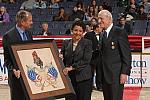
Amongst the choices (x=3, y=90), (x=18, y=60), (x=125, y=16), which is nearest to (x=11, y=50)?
(x=18, y=60)

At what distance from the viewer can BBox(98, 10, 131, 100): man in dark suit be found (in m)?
5.88

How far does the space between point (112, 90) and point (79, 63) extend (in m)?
0.55

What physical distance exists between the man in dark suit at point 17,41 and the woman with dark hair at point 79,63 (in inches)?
23.3

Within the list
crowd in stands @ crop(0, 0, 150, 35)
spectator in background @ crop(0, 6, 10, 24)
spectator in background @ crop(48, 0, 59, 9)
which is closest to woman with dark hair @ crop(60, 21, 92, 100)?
crowd in stands @ crop(0, 0, 150, 35)

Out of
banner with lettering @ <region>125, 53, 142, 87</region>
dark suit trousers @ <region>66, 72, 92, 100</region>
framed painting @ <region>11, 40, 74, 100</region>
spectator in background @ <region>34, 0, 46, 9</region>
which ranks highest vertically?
framed painting @ <region>11, 40, 74, 100</region>

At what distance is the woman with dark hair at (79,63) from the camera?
6.02 meters

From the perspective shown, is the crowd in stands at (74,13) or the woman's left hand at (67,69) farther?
the crowd in stands at (74,13)

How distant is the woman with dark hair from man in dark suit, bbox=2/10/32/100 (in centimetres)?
59

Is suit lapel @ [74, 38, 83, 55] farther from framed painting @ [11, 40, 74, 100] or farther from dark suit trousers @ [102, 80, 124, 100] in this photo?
dark suit trousers @ [102, 80, 124, 100]

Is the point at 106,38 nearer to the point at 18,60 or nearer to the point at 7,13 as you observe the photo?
the point at 18,60

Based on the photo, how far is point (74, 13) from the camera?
14477 millimetres

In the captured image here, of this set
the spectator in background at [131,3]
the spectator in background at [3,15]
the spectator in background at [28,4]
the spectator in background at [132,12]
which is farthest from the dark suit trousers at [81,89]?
the spectator in background at [28,4]

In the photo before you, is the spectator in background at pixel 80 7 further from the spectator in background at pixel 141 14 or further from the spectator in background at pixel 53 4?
the spectator in background at pixel 141 14

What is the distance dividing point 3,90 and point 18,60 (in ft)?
15.7
